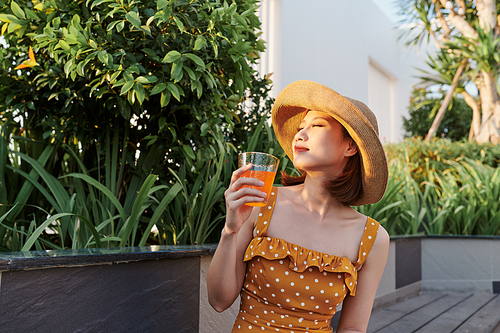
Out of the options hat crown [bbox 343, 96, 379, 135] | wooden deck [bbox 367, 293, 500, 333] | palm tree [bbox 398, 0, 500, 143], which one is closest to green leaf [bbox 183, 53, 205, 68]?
hat crown [bbox 343, 96, 379, 135]

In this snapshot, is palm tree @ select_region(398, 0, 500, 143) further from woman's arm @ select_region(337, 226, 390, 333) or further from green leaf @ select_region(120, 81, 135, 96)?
green leaf @ select_region(120, 81, 135, 96)

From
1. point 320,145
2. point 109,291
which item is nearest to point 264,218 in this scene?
point 320,145

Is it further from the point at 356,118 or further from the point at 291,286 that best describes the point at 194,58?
the point at 291,286

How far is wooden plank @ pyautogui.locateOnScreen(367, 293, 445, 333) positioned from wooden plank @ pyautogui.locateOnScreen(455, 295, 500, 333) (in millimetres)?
356

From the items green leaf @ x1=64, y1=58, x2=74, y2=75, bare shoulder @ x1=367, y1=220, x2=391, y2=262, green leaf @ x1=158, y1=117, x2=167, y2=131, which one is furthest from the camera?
green leaf @ x1=158, y1=117, x2=167, y2=131

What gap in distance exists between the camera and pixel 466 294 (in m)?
3.42

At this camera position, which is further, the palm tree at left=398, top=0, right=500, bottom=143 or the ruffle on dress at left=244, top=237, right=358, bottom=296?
the palm tree at left=398, top=0, right=500, bottom=143

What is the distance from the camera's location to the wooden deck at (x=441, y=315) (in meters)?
2.30

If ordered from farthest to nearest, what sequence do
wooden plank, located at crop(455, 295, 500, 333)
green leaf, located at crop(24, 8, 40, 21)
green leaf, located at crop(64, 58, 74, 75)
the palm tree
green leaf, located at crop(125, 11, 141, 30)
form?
the palm tree, wooden plank, located at crop(455, 295, 500, 333), green leaf, located at crop(24, 8, 40, 21), green leaf, located at crop(64, 58, 74, 75), green leaf, located at crop(125, 11, 141, 30)

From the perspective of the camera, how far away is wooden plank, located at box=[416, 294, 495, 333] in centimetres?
230

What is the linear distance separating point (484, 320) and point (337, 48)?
5.15 meters

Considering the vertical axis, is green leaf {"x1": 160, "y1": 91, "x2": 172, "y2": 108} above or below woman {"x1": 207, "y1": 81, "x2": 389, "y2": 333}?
above

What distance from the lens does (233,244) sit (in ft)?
3.65

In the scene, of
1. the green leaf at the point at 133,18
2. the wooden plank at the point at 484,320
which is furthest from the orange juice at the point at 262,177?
the wooden plank at the point at 484,320
